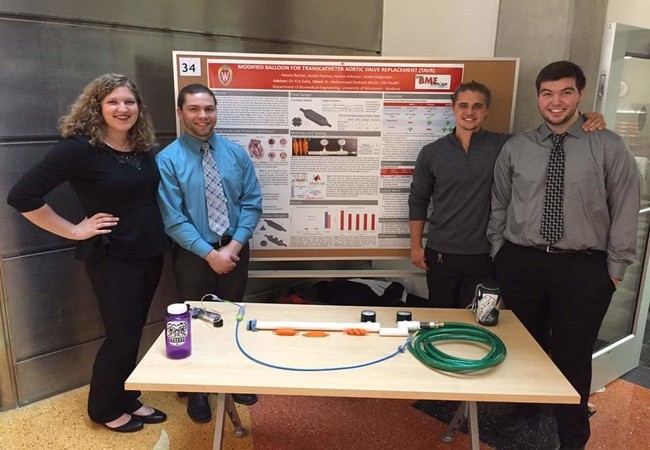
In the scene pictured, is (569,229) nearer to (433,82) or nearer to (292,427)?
(433,82)

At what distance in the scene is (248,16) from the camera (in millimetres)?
3023

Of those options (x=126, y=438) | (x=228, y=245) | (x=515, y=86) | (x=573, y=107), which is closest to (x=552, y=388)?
(x=573, y=107)

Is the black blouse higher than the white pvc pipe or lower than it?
higher

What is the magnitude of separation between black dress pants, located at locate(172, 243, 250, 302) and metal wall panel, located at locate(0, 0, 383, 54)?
4.03 feet

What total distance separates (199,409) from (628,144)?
2607 mm

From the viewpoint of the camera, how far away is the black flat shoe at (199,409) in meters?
2.46

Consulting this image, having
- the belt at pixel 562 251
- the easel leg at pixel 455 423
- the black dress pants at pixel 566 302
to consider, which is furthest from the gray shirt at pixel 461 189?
the easel leg at pixel 455 423

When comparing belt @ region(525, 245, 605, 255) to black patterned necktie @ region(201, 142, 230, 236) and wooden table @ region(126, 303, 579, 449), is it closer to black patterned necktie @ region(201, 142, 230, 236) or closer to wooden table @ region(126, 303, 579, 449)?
wooden table @ region(126, 303, 579, 449)

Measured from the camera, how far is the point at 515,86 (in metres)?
2.62

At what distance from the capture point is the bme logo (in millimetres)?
2623

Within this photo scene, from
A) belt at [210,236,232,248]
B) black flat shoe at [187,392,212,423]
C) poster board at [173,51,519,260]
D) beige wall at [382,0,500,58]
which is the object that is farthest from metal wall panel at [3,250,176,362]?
beige wall at [382,0,500,58]

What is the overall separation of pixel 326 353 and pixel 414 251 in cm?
115

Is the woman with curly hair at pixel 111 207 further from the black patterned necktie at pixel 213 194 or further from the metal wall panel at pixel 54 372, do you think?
the metal wall panel at pixel 54 372

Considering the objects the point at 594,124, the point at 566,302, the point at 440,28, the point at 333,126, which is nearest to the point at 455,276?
the point at 566,302
